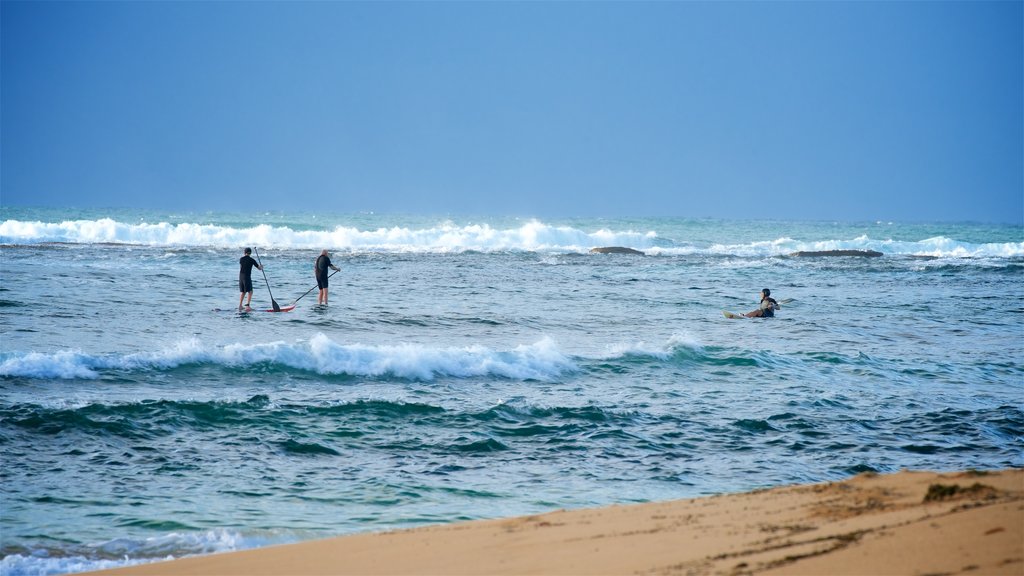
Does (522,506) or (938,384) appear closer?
(522,506)

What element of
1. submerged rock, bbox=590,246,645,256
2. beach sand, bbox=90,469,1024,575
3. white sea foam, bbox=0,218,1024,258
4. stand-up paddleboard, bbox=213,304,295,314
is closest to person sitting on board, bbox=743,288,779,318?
stand-up paddleboard, bbox=213,304,295,314

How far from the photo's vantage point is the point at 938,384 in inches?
475

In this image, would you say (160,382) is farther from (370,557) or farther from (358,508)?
(370,557)

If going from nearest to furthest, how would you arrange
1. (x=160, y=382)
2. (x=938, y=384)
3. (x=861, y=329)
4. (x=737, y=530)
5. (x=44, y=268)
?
(x=737, y=530) → (x=160, y=382) → (x=938, y=384) → (x=861, y=329) → (x=44, y=268)

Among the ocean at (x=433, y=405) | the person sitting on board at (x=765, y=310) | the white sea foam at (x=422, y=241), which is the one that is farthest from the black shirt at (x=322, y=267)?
the white sea foam at (x=422, y=241)

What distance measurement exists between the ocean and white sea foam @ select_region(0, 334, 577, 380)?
0.04 metres

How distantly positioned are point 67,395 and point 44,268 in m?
19.1

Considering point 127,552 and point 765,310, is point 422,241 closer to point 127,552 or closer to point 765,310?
point 765,310

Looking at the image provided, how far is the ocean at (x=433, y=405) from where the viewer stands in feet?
22.0

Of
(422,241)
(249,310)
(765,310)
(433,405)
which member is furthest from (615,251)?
(433,405)

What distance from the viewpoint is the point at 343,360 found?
40.0 ft

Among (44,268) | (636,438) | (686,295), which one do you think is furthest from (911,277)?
(44,268)

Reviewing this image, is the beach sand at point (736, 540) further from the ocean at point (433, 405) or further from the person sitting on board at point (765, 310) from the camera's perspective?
the person sitting on board at point (765, 310)

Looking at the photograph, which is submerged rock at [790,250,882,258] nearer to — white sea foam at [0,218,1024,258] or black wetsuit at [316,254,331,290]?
white sea foam at [0,218,1024,258]
